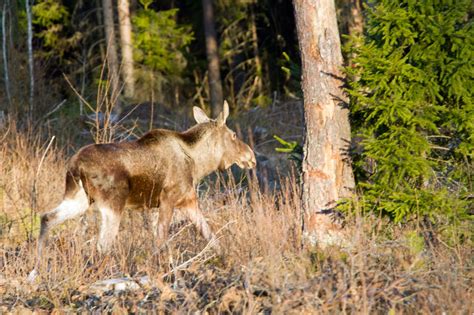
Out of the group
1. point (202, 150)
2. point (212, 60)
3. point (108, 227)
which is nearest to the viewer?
point (108, 227)

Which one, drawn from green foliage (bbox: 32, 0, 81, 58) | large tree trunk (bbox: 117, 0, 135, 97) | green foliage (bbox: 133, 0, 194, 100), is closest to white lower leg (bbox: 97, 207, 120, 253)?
large tree trunk (bbox: 117, 0, 135, 97)

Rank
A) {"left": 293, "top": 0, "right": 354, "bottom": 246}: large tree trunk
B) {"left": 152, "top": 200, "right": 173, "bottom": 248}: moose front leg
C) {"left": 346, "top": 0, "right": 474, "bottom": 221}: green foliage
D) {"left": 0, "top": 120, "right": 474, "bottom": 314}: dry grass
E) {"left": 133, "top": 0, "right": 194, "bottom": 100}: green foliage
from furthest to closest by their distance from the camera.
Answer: {"left": 133, "top": 0, "right": 194, "bottom": 100}: green foliage < {"left": 152, "top": 200, "right": 173, "bottom": 248}: moose front leg < {"left": 293, "top": 0, "right": 354, "bottom": 246}: large tree trunk < {"left": 346, "top": 0, "right": 474, "bottom": 221}: green foliage < {"left": 0, "top": 120, "right": 474, "bottom": 314}: dry grass

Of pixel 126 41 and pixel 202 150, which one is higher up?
pixel 126 41

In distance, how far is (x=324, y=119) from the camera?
8352 mm

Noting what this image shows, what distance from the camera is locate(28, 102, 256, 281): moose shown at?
869 cm

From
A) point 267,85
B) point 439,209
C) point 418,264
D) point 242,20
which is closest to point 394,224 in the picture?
point 439,209

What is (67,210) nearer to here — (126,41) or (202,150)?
(202,150)

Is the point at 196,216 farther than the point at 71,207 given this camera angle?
Yes

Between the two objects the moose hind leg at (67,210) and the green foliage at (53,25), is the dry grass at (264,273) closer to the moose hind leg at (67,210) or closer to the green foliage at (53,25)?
the moose hind leg at (67,210)

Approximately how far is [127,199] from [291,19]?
22258mm

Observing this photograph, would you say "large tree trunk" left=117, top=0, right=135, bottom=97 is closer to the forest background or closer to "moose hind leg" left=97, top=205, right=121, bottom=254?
the forest background

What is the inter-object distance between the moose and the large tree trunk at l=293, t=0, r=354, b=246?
1.34 m

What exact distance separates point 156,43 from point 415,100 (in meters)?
21.0

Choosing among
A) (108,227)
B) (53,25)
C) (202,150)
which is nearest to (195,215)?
A: (202,150)
